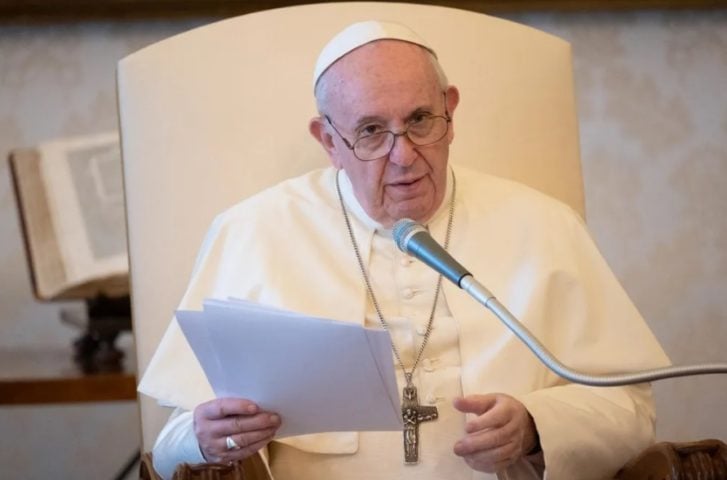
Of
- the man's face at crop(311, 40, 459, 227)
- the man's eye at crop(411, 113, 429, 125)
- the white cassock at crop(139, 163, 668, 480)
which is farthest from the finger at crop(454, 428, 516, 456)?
the man's eye at crop(411, 113, 429, 125)

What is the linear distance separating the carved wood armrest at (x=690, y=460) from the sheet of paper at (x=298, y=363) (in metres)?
0.46

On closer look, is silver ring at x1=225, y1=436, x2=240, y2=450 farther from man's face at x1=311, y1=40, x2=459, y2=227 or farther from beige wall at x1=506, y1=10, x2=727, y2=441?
beige wall at x1=506, y1=10, x2=727, y2=441

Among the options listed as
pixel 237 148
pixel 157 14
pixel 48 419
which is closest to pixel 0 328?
pixel 48 419

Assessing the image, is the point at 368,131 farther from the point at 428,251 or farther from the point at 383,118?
the point at 428,251

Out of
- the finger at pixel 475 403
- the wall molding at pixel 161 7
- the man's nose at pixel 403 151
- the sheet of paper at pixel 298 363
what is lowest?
the finger at pixel 475 403

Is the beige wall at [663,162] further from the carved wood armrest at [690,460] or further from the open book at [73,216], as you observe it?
the carved wood armrest at [690,460]

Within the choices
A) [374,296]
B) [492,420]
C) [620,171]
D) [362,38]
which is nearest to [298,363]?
[492,420]

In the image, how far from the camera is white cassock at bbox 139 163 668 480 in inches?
82.9

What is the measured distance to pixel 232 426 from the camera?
1.82m

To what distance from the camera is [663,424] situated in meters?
3.55

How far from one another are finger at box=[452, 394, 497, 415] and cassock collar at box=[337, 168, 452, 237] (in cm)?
53

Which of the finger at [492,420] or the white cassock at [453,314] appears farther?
the white cassock at [453,314]

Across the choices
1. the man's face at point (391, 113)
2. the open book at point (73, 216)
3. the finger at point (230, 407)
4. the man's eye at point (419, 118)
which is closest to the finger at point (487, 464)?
the finger at point (230, 407)

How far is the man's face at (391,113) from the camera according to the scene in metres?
2.15
